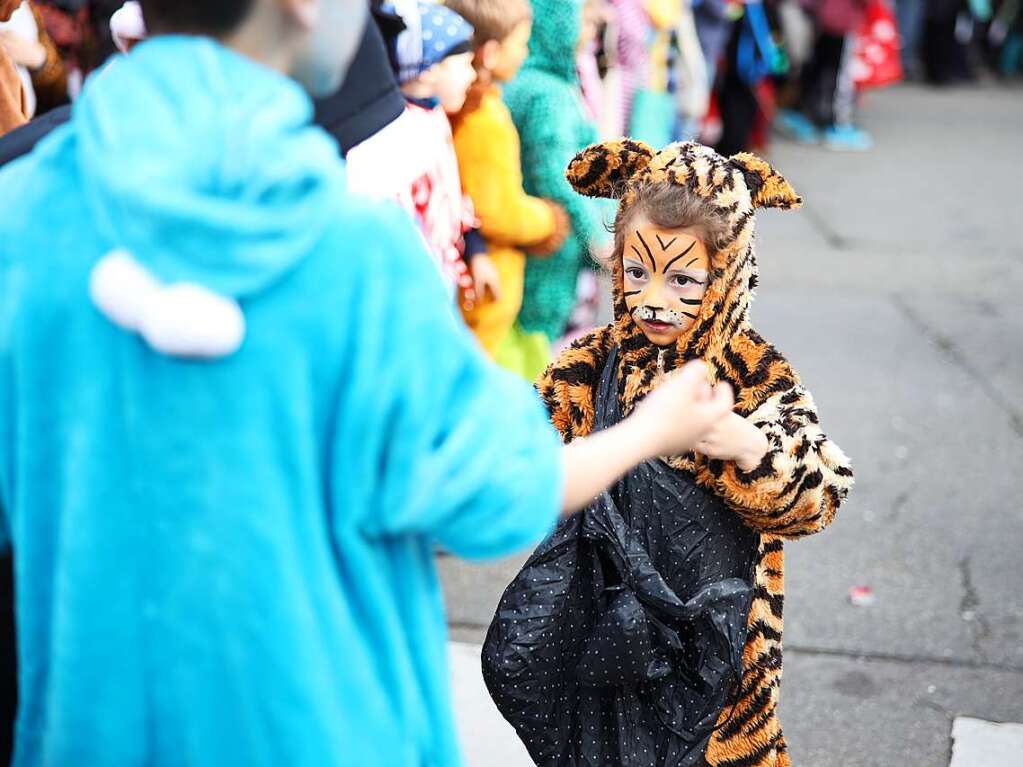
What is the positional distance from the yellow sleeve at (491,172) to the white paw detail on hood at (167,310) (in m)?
2.93

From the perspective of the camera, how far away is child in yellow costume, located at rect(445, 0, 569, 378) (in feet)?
13.6

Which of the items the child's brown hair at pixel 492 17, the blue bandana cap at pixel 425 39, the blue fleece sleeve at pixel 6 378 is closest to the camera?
the blue fleece sleeve at pixel 6 378

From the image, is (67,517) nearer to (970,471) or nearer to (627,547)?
(627,547)

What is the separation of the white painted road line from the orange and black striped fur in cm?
89

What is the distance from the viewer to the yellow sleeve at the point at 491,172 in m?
4.18

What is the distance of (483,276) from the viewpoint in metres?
4.18

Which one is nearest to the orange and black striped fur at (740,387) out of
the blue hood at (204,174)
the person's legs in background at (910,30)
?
the blue hood at (204,174)

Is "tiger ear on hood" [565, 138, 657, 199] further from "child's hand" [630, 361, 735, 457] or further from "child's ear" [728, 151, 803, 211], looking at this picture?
"child's hand" [630, 361, 735, 457]

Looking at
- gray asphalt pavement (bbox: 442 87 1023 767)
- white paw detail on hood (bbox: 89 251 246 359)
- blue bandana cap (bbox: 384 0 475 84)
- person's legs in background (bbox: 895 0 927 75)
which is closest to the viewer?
white paw detail on hood (bbox: 89 251 246 359)

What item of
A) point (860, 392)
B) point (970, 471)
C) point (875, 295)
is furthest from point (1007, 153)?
point (970, 471)

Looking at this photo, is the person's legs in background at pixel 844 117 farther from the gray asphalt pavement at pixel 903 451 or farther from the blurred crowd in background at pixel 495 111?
the blurred crowd in background at pixel 495 111

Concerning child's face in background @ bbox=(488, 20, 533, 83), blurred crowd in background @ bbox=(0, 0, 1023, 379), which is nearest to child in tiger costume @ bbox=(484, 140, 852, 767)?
blurred crowd in background @ bbox=(0, 0, 1023, 379)

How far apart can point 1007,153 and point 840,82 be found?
1.42m

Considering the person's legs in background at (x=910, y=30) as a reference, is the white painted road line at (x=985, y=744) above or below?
above
